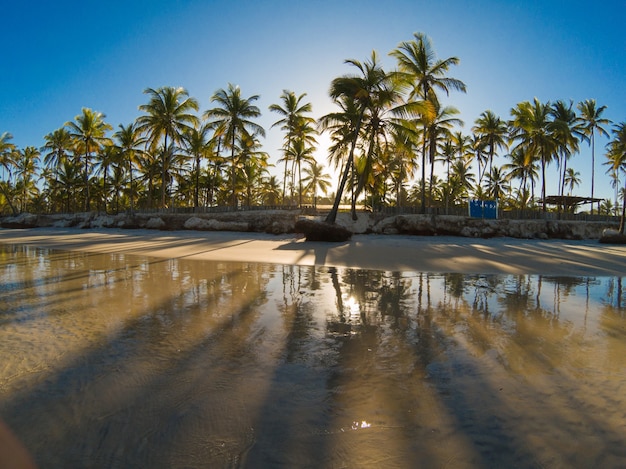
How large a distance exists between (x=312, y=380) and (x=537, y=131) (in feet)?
114

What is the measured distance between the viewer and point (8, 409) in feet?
7.52

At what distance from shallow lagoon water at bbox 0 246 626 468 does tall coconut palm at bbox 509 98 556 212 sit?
2971cm

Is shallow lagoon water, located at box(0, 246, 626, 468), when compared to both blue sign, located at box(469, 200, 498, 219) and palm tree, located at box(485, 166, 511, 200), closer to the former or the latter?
blue sign, located at box(469, 200, 498, 219)

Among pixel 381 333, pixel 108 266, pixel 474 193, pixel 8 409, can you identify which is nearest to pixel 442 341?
pixel 381 333

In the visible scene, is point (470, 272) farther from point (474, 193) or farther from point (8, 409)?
point (474, 193)

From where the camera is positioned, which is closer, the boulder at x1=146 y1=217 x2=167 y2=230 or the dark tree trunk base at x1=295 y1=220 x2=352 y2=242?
the dark tree trunk base at x1=295 y1=220 x2=352 y2=242

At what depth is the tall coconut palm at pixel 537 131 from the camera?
96.2ft

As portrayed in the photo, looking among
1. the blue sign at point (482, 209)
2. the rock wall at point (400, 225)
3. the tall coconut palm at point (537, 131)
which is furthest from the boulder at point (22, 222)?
the tall coconut palm at point (537, 131)

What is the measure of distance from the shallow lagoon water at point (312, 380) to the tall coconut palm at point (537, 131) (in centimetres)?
2971

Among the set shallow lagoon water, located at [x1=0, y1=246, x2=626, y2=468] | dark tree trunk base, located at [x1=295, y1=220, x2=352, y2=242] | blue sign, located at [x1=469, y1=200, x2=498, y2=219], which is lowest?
shallow lagoon water, located at [x1=0, y1=246, x2=626, y2=468]

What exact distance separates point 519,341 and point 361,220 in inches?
799

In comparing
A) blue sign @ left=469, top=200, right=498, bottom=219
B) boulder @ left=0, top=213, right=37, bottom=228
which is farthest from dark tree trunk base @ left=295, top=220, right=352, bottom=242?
boulder @ left=0, top=213, right=37, bottom=228

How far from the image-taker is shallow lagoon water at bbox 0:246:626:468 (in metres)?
1.95

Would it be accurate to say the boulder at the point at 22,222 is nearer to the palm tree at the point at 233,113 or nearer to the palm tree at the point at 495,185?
the palm tree at the point at 233,113
